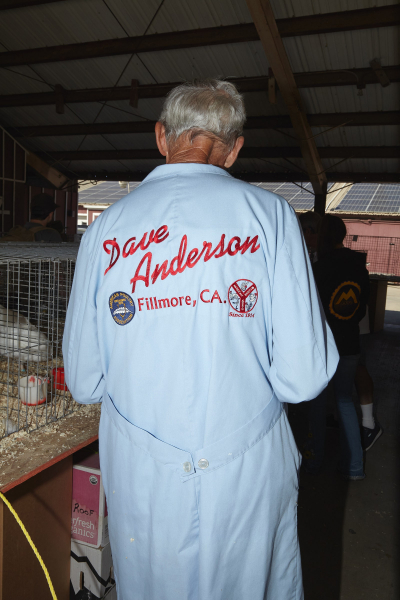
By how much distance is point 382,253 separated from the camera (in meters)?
15.6

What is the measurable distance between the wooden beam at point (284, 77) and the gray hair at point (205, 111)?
377cm

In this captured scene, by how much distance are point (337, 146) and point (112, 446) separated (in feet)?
24.1

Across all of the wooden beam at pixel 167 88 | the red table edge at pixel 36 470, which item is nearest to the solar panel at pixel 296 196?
the wooden beam at pixel 167 88

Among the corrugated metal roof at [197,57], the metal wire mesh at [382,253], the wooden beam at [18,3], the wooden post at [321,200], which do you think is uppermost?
the wooden beam at [18,3]

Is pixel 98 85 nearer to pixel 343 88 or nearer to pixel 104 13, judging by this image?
pixel 104 13

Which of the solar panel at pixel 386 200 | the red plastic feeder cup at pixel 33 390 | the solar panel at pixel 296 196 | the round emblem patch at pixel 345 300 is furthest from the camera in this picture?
the solar panel at pixel 386 200

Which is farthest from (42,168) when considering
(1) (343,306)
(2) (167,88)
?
(1) (343,306)

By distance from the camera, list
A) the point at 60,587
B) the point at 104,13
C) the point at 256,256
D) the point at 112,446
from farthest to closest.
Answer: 1. the point at 104,13
2. the point at 60,587
3. the point at 112,446
4. the point at 256,256

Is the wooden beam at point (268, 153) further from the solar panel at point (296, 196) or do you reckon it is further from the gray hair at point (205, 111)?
the gray hair at point (205, 111)

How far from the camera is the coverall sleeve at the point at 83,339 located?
946 mm

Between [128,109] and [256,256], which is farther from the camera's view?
[128,109]

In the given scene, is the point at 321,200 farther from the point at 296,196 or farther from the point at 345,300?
the point at 345,300

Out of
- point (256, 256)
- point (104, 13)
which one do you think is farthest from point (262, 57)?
point (256, 256)

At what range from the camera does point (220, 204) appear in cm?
84
